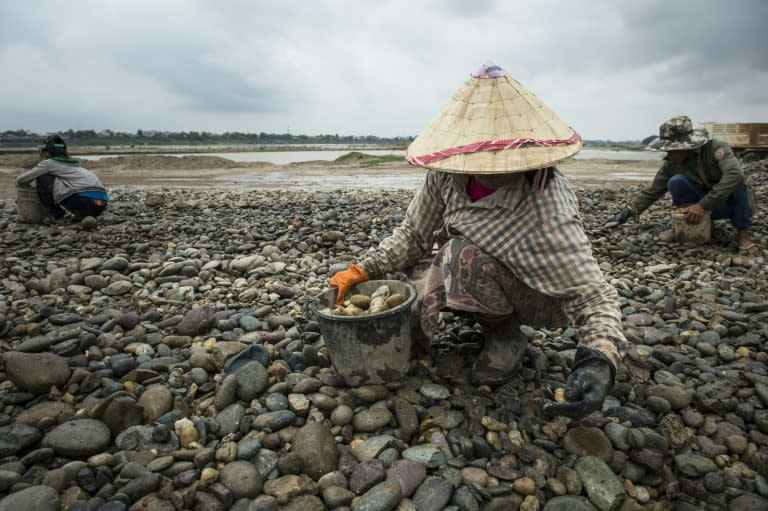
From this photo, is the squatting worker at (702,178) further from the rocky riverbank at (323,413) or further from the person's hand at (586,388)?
the person's hand at (586,388)

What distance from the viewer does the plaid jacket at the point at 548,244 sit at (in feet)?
5.13

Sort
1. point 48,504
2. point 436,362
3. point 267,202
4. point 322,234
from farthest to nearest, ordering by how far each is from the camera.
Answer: point 267,202, point 322,234, point 436,362, point 48,504

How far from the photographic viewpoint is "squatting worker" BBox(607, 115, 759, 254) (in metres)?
3.85

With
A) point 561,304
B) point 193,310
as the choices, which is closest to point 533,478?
point 561,304

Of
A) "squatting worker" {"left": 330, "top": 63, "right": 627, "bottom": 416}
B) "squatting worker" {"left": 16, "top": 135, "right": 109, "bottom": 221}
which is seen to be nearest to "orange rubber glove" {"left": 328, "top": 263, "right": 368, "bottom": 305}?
"squatting worker" {"left": 330, "top": 63, "right": 627, "bottom": 416}

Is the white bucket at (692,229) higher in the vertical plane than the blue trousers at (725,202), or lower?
lower

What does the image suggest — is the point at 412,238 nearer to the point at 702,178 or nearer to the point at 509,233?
the point at 509,233

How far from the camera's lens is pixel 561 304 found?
1.79m

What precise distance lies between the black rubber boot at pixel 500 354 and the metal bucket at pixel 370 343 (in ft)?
1.06

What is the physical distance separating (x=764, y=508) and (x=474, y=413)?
3.00ft

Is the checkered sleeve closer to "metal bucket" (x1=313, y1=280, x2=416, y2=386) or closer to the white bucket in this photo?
"metal bucket" (x1=313, y1=280, x2=416, y2=386)

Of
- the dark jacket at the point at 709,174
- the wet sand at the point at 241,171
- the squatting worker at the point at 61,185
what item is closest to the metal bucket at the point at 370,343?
the dark jacket at the point at 709,174

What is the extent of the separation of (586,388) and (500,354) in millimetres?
684

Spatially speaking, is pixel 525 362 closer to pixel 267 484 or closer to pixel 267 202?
pixel 267 484
